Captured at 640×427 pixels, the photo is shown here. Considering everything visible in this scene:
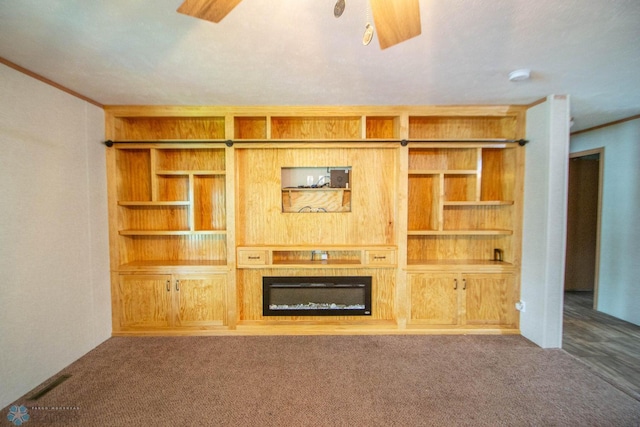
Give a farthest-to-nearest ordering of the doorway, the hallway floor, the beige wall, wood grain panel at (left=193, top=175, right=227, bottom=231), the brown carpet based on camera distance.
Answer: the doorway < wood grain panel at (left=193, top=175, right=227, bottom=231) < the hallway floor < the beige wall < the brown carpet

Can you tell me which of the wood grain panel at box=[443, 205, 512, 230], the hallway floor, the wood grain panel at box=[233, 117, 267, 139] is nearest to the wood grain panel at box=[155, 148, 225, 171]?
the wood grain panel at box=[233, 117, 267, 139]

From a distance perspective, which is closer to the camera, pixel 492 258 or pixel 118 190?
pixel 118 190

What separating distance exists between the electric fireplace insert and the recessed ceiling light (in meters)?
2.19

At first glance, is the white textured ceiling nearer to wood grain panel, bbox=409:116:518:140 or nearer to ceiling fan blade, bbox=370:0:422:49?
ceiling fan blade, bbox=370:0:422:49

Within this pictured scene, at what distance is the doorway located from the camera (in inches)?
154

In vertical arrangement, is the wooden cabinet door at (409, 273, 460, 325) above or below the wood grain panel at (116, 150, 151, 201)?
below

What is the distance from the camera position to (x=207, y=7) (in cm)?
102

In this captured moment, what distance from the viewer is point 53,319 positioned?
2.04 m

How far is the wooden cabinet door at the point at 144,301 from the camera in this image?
264 cm

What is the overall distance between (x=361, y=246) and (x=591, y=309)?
3.30m

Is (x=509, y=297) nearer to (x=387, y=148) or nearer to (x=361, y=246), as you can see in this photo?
(x=361, y=246)

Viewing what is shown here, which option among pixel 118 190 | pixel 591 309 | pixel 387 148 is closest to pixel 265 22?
pixel 387 148

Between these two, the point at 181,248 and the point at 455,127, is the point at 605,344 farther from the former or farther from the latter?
the point at 181,248

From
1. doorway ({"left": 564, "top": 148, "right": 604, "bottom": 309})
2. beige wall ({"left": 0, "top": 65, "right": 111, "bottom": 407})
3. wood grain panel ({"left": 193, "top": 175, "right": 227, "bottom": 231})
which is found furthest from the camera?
doorway ({"left": 564, "top": 148, "right": 604, "bottom": 309})
